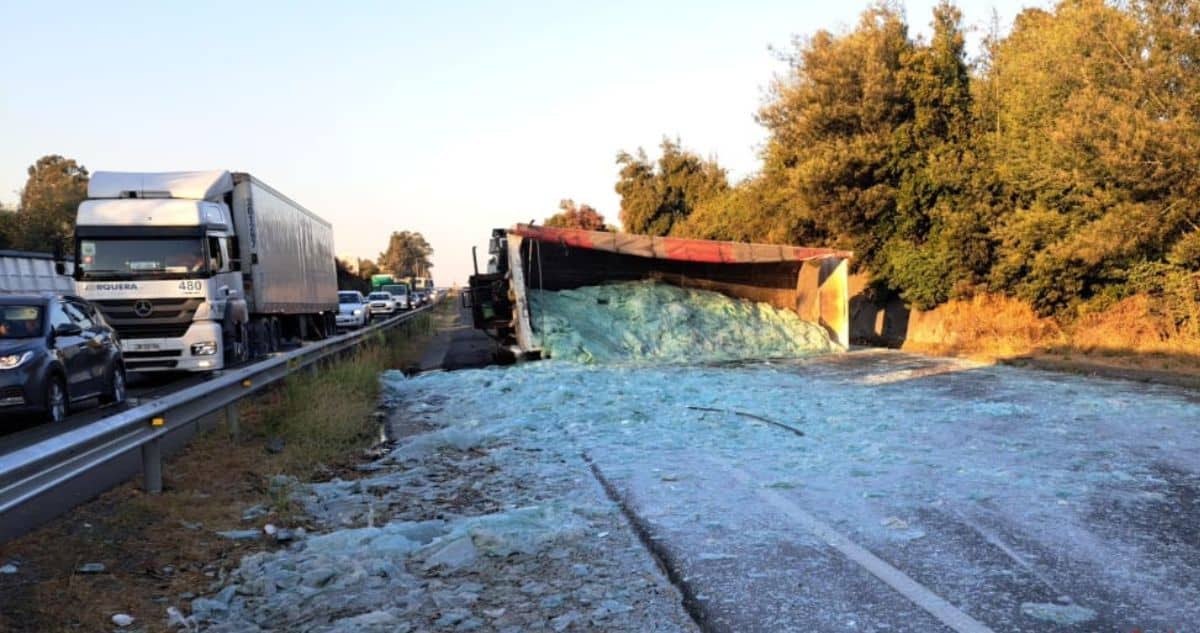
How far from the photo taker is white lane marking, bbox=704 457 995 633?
12.7 ft

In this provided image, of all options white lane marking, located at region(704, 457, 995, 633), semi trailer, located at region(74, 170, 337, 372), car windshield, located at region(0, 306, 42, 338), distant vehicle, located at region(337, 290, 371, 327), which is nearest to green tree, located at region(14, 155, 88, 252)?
distant vehicle, located at region(337, 290, 371, 327)

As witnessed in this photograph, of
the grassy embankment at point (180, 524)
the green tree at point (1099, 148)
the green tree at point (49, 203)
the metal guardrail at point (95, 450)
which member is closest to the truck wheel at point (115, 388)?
the grassy embankment at point (180, 524)

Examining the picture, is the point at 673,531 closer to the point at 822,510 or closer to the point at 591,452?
the point at 822,510

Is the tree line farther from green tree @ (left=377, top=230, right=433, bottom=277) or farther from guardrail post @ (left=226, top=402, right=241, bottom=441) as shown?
green tree @ (left=377, top=230, right=433, bottom=277)

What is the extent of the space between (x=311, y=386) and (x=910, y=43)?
20337mm

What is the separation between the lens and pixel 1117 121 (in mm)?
15938

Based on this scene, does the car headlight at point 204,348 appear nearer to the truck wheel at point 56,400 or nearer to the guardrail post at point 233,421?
the truck wheel at point 56,400

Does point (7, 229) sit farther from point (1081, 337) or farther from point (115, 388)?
point (1081, 337)

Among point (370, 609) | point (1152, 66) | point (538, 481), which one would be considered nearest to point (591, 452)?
point (538, 481)

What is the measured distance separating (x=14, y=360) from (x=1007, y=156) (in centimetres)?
2105

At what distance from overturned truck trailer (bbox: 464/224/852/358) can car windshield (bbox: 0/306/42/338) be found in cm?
811

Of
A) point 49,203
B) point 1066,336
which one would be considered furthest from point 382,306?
point 1066,336

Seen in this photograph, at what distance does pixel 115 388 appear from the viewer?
12.6 m

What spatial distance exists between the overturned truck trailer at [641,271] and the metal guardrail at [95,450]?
8.37 meters
